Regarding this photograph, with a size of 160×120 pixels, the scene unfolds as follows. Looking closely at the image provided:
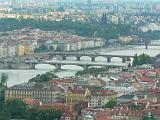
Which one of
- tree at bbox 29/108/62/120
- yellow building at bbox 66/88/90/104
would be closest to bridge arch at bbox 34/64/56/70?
yellow building at bbox 66/88/90/104

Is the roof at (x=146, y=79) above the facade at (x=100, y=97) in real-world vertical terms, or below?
below

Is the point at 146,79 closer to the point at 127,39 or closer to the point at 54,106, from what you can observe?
the point at 54,106

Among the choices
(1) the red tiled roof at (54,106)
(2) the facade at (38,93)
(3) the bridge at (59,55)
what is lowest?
(3) the bridge at (59,55)

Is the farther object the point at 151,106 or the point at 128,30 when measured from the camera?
the point at 128,30

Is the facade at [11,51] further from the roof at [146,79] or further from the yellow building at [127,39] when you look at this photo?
the roof at [146,79]

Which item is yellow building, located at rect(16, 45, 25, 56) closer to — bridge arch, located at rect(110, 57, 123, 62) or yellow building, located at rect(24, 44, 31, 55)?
yellow building, located at rect(24, 44, 31, 55)

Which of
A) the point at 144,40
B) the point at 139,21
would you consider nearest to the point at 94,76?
the point at 144,40

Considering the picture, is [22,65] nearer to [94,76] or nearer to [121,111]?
[94,76]

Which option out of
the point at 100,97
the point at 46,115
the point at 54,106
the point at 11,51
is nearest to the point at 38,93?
the point at 100,97

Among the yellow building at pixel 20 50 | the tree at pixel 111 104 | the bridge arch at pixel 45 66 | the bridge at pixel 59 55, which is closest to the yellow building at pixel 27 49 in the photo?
the yellow building at pixel 20 50

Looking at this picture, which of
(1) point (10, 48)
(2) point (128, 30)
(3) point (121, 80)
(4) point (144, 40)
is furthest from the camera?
(2) point (128, 30)

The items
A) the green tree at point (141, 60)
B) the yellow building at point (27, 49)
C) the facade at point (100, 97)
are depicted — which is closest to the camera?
the facade at point (100, 97)
